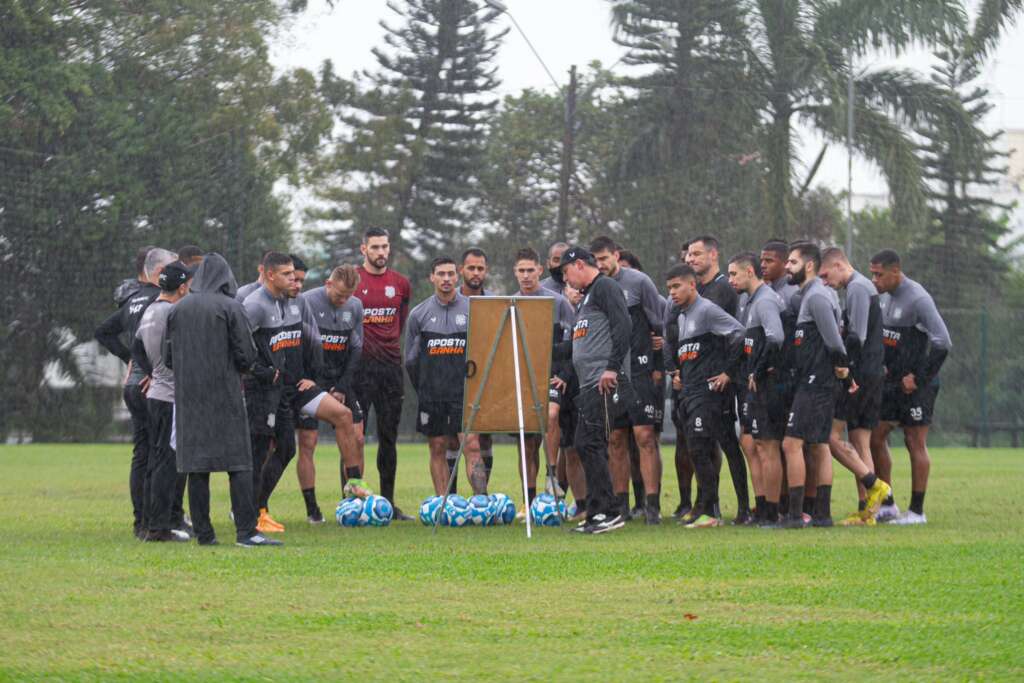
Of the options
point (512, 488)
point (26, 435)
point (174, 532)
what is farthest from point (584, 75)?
point (174, 532)

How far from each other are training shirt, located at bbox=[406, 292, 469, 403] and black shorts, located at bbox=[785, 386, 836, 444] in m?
2.82

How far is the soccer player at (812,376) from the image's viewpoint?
1180 cm

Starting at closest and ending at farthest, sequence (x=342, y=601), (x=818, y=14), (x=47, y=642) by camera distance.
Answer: (x=47, y=642) → (x=342, y=601) → (x=818, y=14)

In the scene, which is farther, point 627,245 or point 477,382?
point 627,245

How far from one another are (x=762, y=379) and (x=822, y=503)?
1.03 meters

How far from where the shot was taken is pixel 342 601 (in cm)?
774

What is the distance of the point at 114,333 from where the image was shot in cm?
1200

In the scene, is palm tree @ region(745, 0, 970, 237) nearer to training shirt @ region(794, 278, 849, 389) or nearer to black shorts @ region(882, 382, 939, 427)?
black shorts @ region(882, 382, 939, 427)

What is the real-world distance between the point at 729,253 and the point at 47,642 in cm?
2965

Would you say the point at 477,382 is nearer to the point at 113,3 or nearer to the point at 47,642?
the point at 47,642

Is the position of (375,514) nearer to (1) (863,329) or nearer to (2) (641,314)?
(2) (641,314)

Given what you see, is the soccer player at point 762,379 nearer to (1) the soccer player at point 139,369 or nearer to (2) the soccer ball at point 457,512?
(2) the soccer ball at point 457,512

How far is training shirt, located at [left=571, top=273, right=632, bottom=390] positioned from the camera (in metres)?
11.4

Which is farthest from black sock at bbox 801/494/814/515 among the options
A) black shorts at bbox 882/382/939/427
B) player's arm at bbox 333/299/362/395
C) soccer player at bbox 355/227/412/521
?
player's arm at bbox 333/299/362/395
